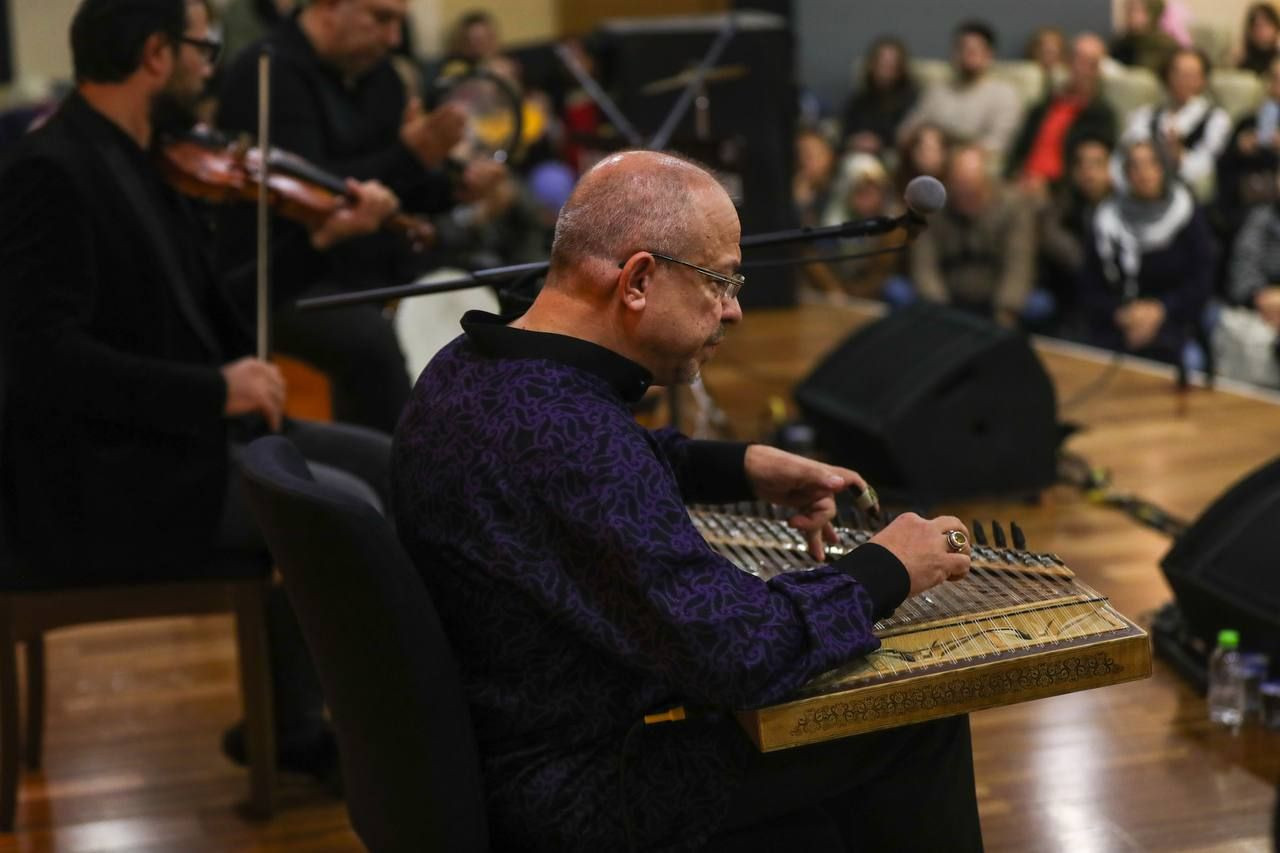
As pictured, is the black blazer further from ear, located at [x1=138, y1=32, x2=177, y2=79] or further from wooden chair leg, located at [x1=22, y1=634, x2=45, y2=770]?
wooden chair leg, located at [x1=22, y1=634, x2=45, y2=770]

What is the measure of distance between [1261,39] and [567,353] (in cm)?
684

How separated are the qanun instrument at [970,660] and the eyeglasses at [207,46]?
1.63 metres

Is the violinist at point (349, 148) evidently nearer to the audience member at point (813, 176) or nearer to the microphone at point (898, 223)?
the microphone at point (898, 223)

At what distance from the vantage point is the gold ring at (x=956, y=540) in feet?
5.98

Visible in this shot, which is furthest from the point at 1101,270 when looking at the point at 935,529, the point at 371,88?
the point at 935,529

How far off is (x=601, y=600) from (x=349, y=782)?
0.50m

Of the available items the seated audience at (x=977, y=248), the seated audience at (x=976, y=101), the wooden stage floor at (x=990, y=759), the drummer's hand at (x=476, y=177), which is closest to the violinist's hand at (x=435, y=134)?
the drummer's hand at (x=476, y=177)

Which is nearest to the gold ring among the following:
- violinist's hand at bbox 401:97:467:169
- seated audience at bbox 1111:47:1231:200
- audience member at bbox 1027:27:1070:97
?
violinist's hand at bbox 401:97:467:169

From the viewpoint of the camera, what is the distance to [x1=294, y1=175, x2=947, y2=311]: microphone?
2.20 meters

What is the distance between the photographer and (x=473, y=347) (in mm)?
1838

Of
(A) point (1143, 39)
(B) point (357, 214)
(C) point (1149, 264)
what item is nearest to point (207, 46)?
(B) point (357, 214)

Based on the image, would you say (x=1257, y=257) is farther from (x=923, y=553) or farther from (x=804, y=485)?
(x=923, y=553)

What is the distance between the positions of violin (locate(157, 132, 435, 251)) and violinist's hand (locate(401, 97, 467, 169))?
0.22m

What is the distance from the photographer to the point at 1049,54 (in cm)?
933
